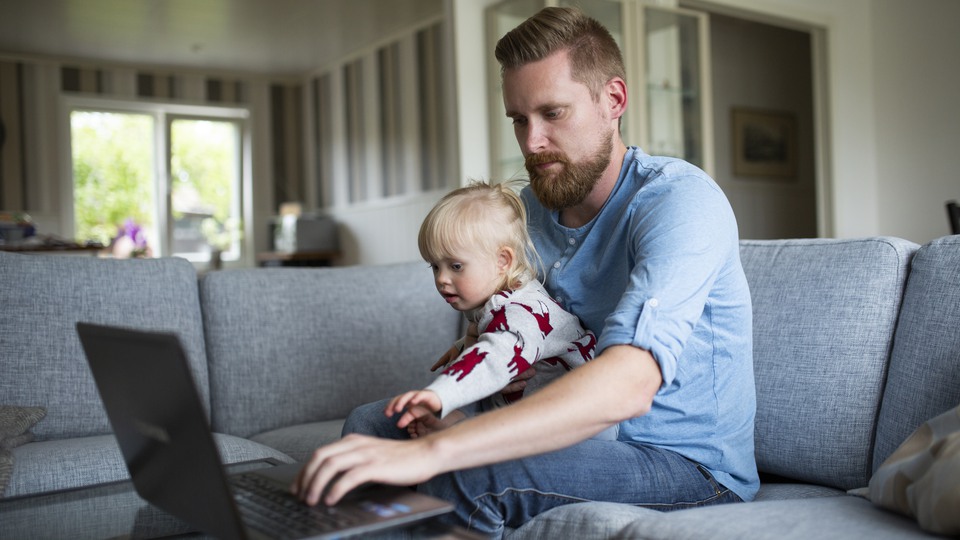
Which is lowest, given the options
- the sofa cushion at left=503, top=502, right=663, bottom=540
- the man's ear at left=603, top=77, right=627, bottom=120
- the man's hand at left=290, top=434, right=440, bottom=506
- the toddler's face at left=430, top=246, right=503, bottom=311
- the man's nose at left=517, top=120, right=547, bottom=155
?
the sofa cushion at left=503, top=502, right=663, bottom=540

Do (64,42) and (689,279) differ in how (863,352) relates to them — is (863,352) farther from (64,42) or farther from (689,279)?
(64,42)

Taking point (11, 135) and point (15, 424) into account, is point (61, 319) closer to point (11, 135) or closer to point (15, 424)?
point (15, 424)

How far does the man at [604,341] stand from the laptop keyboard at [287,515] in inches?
0.8

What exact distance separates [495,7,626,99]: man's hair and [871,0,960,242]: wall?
5.16 meters

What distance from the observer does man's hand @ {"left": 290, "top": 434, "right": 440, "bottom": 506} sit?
2.95ft

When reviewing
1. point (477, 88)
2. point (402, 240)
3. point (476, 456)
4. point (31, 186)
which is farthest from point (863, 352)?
point (31, 186)

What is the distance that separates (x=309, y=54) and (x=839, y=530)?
831 centimetres

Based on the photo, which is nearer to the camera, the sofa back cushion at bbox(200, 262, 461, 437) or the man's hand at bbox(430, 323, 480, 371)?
the man's hand at bbox(430, 323, 480, 371)

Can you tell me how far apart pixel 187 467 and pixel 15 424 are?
1.16 meters

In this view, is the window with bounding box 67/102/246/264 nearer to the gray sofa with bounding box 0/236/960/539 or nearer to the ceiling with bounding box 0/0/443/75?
the ceiling with bounding box 0/0/443/75

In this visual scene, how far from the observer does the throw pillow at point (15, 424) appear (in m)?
1.74

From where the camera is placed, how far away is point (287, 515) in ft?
2.96

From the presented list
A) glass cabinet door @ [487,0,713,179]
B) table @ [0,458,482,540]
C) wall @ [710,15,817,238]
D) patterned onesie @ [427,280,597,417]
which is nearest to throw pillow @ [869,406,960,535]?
patterned onesie @ [427,280,597,417]

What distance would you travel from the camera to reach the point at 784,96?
7.71m
